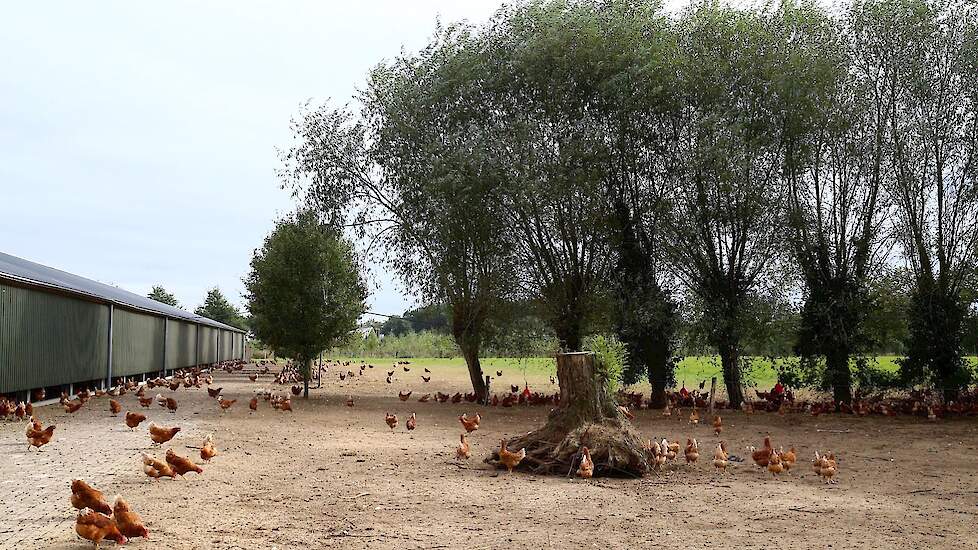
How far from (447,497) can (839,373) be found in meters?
14.3

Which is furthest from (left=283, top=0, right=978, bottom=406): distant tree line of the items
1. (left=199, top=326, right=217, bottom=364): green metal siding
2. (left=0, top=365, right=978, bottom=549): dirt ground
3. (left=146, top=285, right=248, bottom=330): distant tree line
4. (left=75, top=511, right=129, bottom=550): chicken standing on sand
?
(left=146, top=285, right=248, bottom=330): distant tree line

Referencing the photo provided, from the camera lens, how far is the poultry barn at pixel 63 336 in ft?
54.4

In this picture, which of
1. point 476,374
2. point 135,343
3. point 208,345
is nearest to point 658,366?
point 476,374

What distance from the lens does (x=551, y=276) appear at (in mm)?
21391

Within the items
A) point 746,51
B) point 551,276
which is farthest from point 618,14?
point 551,276

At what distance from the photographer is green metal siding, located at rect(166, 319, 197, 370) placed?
32.7m

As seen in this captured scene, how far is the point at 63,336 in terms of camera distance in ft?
62.7

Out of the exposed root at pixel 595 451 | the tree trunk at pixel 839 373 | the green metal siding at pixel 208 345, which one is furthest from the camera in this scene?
the green metal siding at pixel 208 345

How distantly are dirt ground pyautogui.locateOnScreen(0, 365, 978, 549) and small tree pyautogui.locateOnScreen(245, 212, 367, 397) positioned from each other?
27.9ft

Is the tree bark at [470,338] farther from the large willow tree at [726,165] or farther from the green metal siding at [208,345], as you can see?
the green metal siding at [208,345]

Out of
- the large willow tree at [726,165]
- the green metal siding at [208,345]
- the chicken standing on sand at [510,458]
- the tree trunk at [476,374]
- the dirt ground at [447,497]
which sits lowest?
the dirt ground at [447,497]

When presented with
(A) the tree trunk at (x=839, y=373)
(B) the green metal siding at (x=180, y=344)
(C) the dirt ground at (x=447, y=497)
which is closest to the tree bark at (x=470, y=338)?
(C) the dirt ground at (x=447, y=497)

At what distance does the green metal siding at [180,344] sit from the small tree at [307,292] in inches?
454

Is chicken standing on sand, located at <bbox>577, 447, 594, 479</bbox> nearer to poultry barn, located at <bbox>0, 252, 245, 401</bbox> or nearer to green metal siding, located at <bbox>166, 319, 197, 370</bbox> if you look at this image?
poultry barn, located at <bbox>0, 252, 245, 401</bbox>
